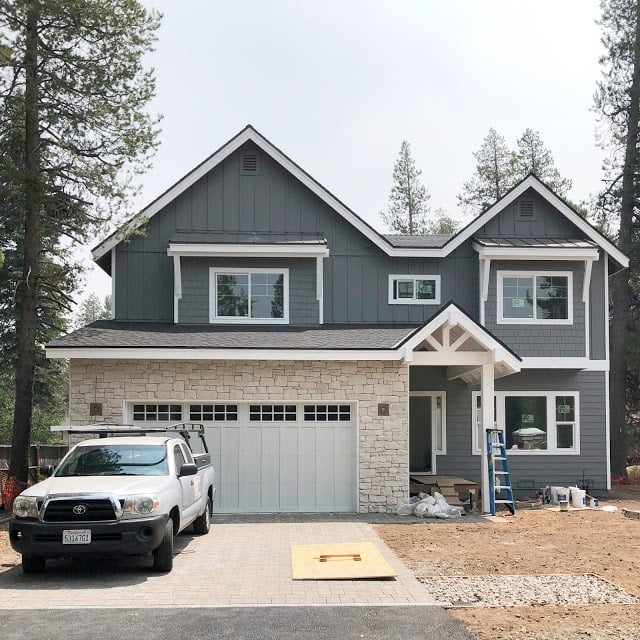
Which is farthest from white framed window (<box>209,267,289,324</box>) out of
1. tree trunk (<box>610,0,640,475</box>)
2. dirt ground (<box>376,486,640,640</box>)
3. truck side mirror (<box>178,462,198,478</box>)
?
tree trunk (<box>610,0,640,475</box>)

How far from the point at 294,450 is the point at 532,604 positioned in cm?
911

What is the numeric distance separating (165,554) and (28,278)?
9.83 m

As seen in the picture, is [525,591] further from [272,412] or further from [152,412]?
[152,412]

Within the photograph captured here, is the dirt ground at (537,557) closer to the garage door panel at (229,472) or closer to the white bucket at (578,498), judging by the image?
the white bucket at (578,498)

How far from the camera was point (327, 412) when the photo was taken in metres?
17.7

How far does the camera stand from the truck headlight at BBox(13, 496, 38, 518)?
10.4m

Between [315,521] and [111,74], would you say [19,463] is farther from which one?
[111,74]

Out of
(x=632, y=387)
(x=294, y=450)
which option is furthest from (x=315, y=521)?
(x=632, y=387)

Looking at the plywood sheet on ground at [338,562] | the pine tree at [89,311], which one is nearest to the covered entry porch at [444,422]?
the plywood sheet on ground at [338,562]

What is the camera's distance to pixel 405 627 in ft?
26.1

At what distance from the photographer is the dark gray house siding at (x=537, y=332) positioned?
21.0 meters

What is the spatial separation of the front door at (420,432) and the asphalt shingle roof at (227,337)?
2522 mm

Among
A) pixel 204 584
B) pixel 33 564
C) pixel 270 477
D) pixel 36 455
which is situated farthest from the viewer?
pixel 36 455

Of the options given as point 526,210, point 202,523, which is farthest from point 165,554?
point 526,210
